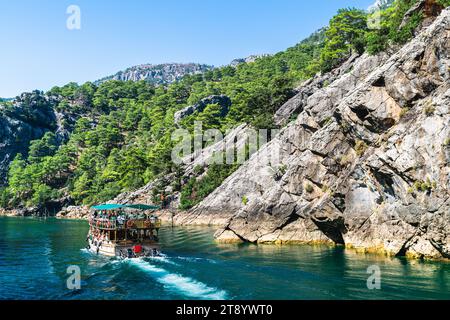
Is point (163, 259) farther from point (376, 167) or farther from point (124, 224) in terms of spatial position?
point (376, 167)

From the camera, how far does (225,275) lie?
3312 cm

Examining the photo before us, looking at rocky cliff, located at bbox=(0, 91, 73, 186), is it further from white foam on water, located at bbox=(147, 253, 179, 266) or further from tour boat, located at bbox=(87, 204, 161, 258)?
white foam on water, located at bbox=(147, 253, 179, 266)

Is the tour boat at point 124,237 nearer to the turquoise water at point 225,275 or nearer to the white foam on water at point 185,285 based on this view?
the turquoise water at point 225,275

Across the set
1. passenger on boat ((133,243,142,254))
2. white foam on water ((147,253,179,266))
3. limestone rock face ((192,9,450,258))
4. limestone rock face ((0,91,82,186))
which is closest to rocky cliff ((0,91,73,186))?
limestone rock face ((0,91,82,186))

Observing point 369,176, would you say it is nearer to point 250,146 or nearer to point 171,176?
point 250,146

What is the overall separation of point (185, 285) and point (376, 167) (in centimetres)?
2365

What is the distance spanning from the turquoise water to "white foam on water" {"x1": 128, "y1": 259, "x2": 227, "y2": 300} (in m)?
0.07

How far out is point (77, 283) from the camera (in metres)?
31.5

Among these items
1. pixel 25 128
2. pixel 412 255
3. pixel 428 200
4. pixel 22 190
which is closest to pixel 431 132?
pixel 428 200

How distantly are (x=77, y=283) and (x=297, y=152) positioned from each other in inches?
1626

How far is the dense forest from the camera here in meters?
89.8

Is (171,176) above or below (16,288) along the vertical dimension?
above

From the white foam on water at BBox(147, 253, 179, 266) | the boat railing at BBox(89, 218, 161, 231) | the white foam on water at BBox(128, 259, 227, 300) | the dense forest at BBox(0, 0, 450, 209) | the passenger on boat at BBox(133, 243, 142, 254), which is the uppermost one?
the dense forest at BBox(0, 0, 450, 209)

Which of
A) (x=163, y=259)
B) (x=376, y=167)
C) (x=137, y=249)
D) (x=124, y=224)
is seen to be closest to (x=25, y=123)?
(x=124, y=224)
